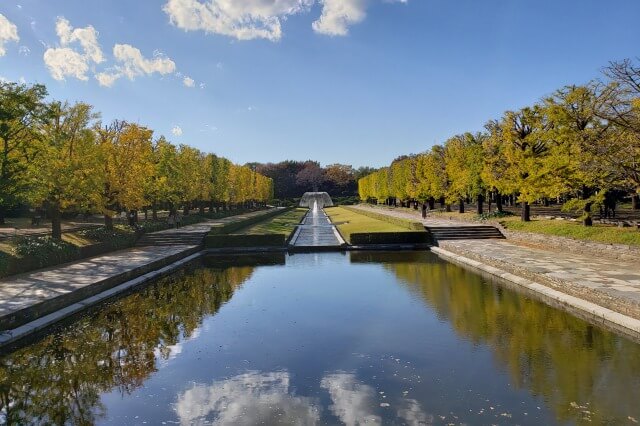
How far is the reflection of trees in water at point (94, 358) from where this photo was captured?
7.91 metres

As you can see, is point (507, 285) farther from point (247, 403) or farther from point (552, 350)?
point (247, 403)

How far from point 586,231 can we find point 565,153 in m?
5.23

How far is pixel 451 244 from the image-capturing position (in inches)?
1065

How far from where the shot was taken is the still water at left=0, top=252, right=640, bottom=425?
7336 mm

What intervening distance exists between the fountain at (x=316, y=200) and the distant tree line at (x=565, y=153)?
77.1 m

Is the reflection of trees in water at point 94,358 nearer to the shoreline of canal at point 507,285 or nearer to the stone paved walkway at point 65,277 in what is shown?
the shoreline of canal at point 507,285

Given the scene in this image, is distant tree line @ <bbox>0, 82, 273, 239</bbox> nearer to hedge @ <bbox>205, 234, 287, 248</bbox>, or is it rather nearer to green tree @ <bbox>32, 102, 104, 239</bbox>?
green tree @ <bbox>32, 102, 104, 239</bbox>

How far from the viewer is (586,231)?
23.4m

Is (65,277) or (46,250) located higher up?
(46,250)


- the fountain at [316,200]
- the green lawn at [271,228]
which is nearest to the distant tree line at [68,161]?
the green lawn at [271,228]

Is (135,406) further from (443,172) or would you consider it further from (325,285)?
(443,172)

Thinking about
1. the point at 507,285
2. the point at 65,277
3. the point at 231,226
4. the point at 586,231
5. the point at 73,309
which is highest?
the point at 586,231

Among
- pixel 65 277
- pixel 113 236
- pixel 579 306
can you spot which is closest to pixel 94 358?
pixel 65 277

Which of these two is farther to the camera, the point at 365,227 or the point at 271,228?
the point at 271,228
